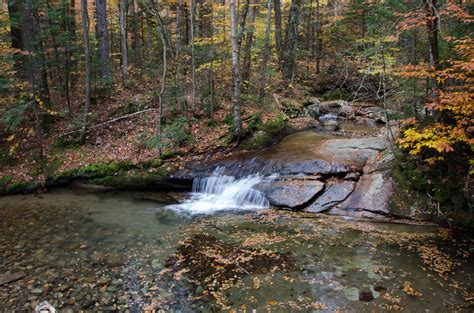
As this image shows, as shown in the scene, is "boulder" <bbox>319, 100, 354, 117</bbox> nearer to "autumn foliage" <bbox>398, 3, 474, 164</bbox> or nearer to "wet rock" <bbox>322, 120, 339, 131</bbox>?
"wet rock" <bbox>322, 120, 339, 131</bbox>

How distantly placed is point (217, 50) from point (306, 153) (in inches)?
294

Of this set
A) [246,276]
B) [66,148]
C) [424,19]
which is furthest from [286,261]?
[66,148]

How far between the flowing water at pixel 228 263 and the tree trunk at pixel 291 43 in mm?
13298

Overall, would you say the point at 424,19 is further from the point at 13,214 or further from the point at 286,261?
the point at 13,214

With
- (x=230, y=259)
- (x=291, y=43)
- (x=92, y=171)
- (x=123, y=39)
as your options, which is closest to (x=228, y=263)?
(x=230, y=259)

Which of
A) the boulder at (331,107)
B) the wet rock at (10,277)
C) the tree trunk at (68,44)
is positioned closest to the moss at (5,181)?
the tree trunk at (68,44)

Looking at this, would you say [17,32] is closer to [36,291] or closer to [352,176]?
[36,291]

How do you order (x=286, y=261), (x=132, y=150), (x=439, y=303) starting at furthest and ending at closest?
(x=132, y=150) → (x=286, y=261) → (x=439, y=303)

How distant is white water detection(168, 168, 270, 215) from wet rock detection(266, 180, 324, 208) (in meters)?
0.35

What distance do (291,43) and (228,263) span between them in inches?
715

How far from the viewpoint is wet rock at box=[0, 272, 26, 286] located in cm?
625

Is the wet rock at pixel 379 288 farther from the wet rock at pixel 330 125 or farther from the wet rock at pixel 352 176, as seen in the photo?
the wet rock at pixel 330 125

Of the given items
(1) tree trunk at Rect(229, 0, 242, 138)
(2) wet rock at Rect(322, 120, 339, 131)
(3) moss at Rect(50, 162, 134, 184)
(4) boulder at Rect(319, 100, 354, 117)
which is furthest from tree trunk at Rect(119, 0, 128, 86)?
(4) boulder at Rect(319, 100, 354, 117)

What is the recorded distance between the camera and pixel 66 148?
1450 cm
